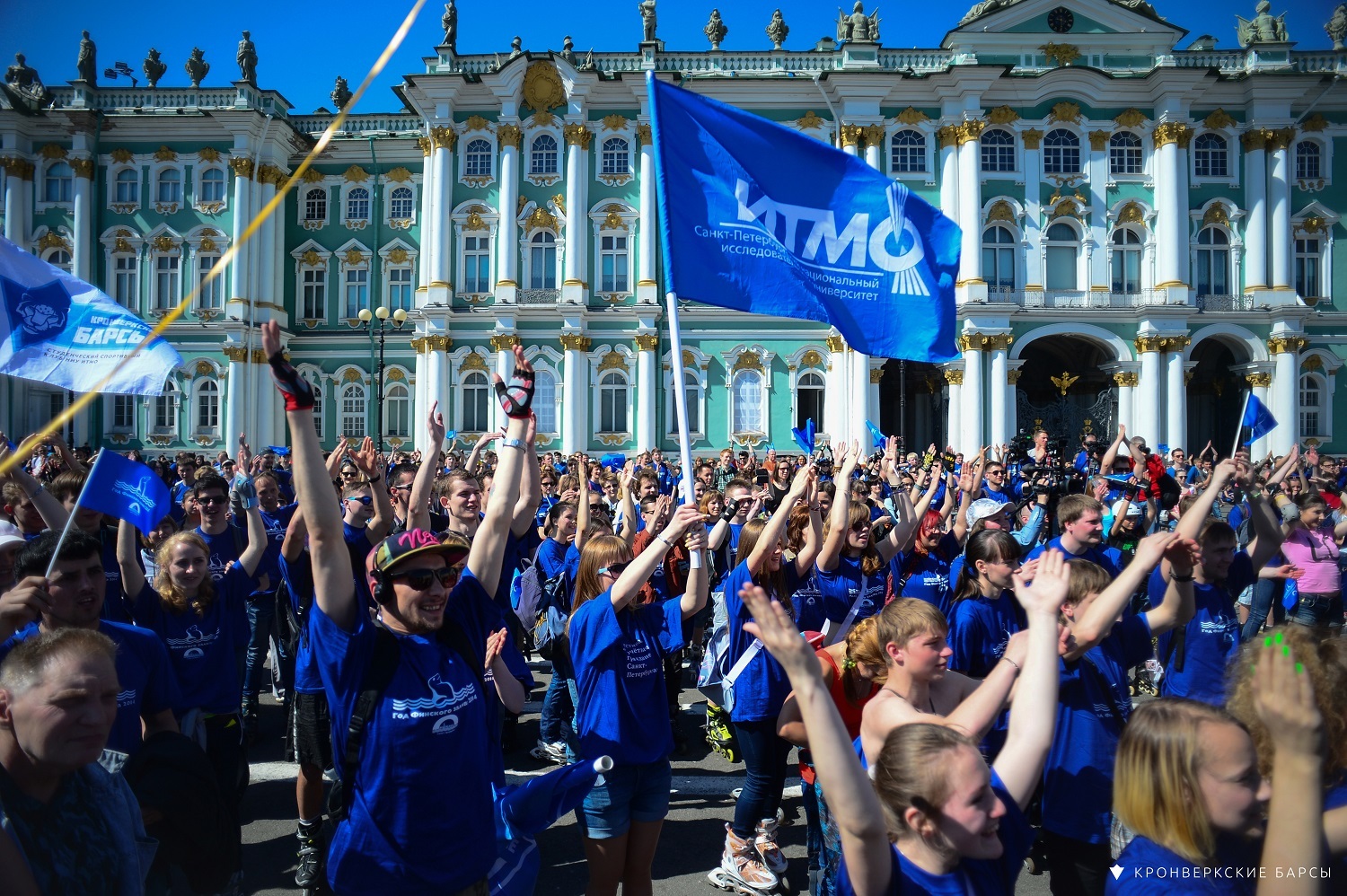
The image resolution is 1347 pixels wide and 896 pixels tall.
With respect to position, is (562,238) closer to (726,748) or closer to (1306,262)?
(1306,262)

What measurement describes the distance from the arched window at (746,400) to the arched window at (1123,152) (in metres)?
13.9

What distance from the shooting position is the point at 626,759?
403cm

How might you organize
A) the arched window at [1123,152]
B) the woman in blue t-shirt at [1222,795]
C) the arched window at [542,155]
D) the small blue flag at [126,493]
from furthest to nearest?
1. the arched window at [542,155]
2. the arched window at [1123,152]
3. the small blue flag at [126,493]
4. the woman in blue t-shirt at [1222,795]

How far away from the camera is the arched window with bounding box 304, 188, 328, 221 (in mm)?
34969

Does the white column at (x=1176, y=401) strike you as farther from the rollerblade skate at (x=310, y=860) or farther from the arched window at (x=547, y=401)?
the rollerblade skate at (x=310, y=860)

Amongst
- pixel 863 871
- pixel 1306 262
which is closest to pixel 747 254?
pixel 863 871

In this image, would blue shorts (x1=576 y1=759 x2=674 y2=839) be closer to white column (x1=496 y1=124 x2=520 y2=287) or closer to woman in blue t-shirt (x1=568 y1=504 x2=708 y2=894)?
woman in blue t-shirt (x1=568 y1=504 x2=708 y2=894)

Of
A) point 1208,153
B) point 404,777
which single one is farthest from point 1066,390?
point 404,777

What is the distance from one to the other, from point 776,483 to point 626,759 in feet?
27.8

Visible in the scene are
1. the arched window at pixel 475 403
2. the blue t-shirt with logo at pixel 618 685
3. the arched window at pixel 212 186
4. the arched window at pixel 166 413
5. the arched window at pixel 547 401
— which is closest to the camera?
the blue t-shirt with logo at pixel 618 685

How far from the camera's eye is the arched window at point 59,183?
33094mm

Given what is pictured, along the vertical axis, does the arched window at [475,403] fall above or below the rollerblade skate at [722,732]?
above

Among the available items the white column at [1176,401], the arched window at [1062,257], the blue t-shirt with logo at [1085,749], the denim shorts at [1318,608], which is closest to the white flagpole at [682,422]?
the blue t-shirt with logo at [1085,749]

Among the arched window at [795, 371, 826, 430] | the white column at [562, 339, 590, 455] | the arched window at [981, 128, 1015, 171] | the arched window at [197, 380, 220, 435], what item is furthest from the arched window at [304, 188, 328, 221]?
the arched window at [981, 128, 1015, 171]
